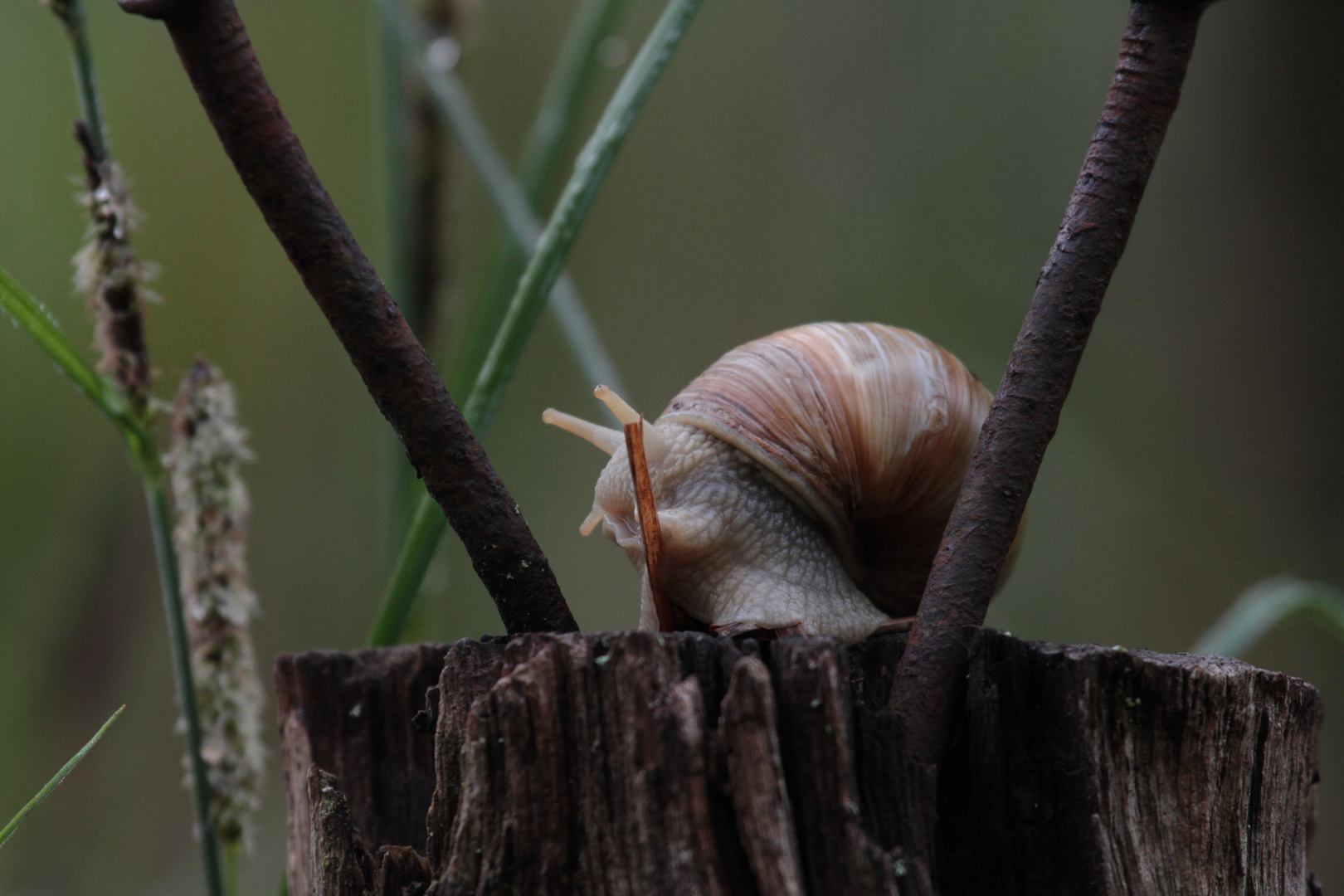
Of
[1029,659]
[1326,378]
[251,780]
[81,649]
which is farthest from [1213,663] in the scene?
[1326,378]

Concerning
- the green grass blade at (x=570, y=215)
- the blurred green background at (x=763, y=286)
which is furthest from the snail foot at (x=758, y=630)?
the blurred green background at (x=763, y=286)

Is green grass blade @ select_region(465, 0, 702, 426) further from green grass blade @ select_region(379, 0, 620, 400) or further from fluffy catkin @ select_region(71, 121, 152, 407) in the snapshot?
fluffy catkin @ select_region(71, 121, 152, 407)

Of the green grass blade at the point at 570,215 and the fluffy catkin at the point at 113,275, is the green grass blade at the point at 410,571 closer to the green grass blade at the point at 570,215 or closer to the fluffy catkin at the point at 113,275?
the green grass blade at the point at 570,215

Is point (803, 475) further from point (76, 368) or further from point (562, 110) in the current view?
point (76, 368)

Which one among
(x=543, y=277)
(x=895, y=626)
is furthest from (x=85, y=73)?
(x=895, y=626)

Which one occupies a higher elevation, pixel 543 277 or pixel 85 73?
pixel 85 73

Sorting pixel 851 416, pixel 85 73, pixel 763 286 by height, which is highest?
pixel 763 286

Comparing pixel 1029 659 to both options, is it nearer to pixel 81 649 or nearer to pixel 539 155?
pixel 539 155
